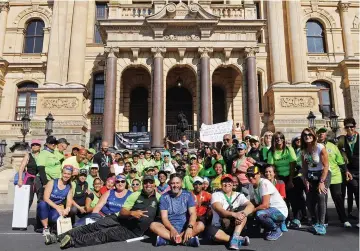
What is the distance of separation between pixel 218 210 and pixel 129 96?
56.0 ft

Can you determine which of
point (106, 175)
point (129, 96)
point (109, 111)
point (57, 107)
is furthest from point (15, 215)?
point (129, 96)

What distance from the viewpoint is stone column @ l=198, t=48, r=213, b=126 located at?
56.9 feet

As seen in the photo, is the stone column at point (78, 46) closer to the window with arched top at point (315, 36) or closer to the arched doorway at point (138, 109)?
the arched doorway at point (138, 109)

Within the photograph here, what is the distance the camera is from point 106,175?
9.05 meters

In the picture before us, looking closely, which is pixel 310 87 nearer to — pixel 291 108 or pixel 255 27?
pixel 291 108

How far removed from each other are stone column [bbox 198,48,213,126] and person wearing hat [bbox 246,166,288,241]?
11396mm

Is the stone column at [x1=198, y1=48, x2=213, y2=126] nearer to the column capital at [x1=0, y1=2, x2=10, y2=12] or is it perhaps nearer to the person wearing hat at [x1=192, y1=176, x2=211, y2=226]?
the person wearing hat at [x1=192, y1=176, x2=211, y2=226]

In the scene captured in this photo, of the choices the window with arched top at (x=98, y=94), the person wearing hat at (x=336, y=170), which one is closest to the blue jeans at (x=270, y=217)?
the person wearing hat at (x=336, y=170)

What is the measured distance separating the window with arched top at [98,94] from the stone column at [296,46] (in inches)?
540

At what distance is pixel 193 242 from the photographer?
16.9 ft

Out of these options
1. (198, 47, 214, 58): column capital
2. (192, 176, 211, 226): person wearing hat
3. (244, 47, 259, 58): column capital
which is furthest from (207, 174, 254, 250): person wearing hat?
(244, 47, 259, 58): column capital

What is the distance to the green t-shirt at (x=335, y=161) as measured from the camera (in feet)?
20.2

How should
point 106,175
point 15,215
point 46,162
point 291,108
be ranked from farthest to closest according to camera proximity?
point 291,108
point 106,175
point 46,162
point 15,215

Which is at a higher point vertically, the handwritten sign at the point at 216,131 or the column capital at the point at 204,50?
the column capital at the point at 204,50
